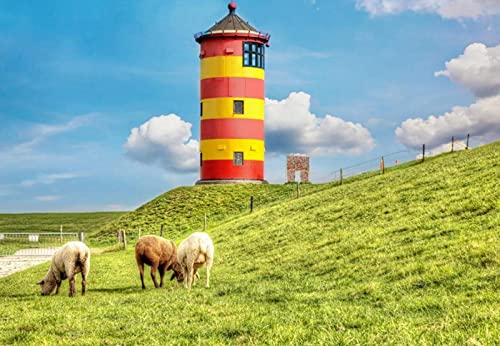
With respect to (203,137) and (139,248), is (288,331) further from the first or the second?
(203,137)

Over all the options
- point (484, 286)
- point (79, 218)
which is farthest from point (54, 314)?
point (79, 218)

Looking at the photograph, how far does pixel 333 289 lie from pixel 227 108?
1720 inches

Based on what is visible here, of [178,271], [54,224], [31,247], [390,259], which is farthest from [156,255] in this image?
[54,224]

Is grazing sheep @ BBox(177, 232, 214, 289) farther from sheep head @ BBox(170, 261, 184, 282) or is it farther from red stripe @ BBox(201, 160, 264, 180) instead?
red stripe @ BBox(201, 160, 264, 180)

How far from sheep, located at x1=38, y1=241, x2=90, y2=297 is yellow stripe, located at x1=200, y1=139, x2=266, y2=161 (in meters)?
39.7

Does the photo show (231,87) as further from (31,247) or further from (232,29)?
(31,247)

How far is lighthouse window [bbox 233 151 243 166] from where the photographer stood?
56778 millimetres

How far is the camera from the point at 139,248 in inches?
713

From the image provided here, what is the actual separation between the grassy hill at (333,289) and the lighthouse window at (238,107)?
30.1 meters

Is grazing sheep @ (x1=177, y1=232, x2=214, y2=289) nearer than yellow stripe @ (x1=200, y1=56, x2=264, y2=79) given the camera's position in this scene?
Yes

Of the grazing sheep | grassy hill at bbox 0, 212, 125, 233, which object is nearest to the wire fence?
grassy hill at bbox 0, 212, 125, 233

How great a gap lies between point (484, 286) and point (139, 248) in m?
9.99

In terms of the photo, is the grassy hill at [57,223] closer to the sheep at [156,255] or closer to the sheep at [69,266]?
the sheep at [156,255]

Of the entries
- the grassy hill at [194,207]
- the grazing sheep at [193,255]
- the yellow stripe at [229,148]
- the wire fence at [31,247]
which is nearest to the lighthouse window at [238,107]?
the yellow stripe at [229,148]
